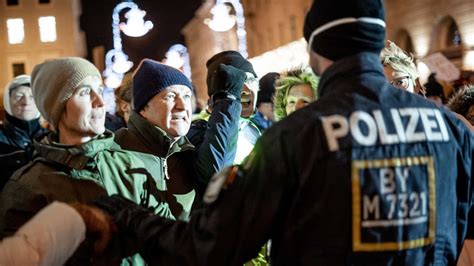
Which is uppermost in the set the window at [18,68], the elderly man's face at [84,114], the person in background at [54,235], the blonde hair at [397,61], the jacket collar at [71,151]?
the blonde hair at [397,61]

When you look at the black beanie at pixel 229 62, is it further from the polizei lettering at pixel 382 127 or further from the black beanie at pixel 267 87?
the polizei lettering at pixel 382 127

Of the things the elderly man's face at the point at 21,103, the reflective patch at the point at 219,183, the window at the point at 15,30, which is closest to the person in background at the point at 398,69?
the reflective patch at the point at 219,183

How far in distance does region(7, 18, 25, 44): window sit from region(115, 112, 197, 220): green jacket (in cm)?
5466

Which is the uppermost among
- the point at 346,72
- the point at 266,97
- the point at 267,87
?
the point at 346,72

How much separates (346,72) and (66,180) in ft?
4.90

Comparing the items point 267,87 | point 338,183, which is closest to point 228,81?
point 338,183

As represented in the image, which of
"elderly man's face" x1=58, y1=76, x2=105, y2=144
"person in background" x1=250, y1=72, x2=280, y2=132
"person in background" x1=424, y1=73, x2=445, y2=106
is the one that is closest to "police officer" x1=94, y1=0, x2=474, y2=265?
"elderly man's face" x1=58, y1=76, x2=105, y2=144

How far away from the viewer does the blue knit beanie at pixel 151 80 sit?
3.97m

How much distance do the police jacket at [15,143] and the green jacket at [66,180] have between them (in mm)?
3276

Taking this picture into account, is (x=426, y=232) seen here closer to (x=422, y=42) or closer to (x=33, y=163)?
(x=33, y=163)

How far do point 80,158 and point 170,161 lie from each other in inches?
38.4

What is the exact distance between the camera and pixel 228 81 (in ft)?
14.2

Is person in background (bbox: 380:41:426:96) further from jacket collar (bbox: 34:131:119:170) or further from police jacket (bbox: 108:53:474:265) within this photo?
jacket collar (bbox: 34:131:119:170)

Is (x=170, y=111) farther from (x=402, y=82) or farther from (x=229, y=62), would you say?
(x=402, y=82)
